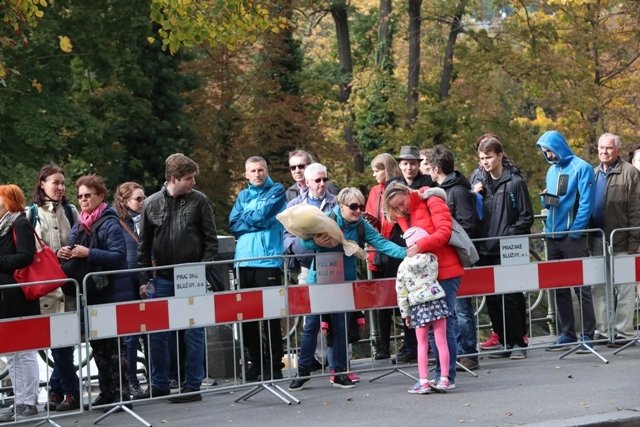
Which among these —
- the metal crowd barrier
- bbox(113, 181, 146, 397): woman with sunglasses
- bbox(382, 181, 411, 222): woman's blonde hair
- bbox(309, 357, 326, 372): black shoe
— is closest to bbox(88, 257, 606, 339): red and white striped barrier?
the metal crowd barrier

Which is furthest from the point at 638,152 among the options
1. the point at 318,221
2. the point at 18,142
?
the point at 18,142

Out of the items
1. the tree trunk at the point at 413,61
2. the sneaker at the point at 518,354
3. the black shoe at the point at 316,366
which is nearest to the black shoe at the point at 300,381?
the black shoe at the point at 316,366

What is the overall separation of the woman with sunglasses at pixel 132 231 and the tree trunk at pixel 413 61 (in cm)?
2576

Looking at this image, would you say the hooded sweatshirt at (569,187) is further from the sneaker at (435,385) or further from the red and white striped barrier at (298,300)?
the sneaker at (435,385)

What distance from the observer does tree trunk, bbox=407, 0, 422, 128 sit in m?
37.5

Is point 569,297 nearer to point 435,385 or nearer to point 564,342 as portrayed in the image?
point 564,342

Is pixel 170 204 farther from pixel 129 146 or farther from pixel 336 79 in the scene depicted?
pixel 336 79

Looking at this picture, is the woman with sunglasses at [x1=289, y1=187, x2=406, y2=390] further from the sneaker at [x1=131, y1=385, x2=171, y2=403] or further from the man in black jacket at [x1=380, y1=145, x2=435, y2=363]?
the sneaker at [x1=131, y1=385, x2=171, y2=403]

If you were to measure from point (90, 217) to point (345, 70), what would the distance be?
30637mm

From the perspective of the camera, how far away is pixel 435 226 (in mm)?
10773

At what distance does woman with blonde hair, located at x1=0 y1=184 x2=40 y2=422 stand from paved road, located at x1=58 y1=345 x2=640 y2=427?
381 mm

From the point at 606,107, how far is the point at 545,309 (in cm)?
2446

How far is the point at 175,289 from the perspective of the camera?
34.8 ft

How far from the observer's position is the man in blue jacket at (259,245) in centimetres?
1148
